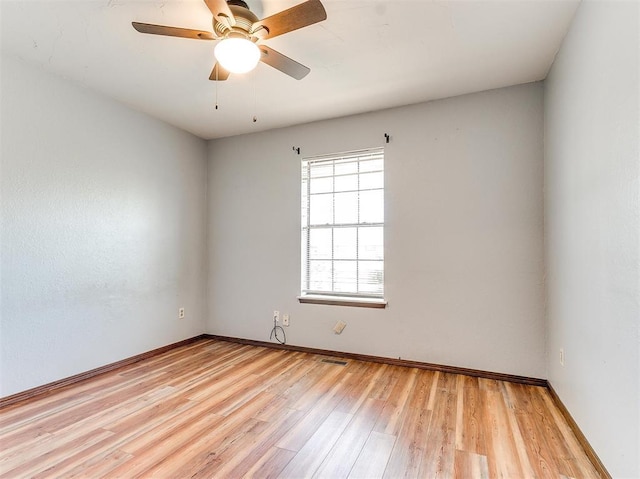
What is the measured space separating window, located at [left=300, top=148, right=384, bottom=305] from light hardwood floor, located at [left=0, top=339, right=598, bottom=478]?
0.93 metres

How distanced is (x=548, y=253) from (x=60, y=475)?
347 centimetres

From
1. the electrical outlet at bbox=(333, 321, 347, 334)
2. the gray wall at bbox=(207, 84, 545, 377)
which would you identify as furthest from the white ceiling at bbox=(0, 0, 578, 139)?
the electrical outlet at bbox=(333, 321, 347, 334)

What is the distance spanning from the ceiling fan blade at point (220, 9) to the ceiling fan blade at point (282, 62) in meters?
0.27

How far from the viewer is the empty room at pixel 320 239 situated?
1.79 metres

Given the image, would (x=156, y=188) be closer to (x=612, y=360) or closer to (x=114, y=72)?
(x=114, y=72)

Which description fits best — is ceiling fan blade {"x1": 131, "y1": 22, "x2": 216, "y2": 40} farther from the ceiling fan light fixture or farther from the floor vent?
the floor vent

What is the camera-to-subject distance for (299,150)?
388 centimetres

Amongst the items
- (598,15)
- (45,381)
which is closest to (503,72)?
(598,15)

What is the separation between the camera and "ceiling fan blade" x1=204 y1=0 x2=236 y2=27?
159cm

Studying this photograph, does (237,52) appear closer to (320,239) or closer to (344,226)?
(344,226)

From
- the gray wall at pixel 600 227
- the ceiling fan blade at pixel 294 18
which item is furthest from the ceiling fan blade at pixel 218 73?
the gray wall at pixel 600 227

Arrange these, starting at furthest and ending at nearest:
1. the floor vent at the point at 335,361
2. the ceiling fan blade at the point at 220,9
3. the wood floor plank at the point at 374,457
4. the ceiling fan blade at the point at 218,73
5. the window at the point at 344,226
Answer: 1. the window at the point at 344,226
2. the floor vent at the point at 335,361
3. the ceiling fan blade at the point at 218,73
4. the wood floor plank at the point at 374,457
5. the ceiling fan blade at the point at 220,9

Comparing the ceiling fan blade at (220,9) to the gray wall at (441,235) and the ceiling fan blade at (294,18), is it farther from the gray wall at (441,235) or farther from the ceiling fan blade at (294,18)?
the gray wall at (441,235)

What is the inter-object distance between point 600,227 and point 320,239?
255cm
